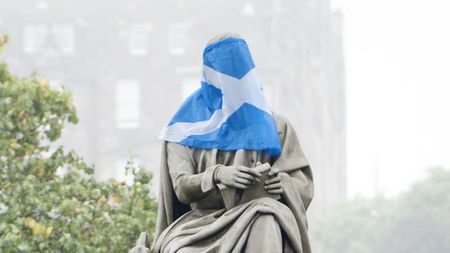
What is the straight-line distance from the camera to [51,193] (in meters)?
17.3

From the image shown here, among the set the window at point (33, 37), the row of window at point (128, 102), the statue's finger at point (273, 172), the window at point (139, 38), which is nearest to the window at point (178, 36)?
the window at point (139, 38)

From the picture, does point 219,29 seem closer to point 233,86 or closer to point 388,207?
point 388,207

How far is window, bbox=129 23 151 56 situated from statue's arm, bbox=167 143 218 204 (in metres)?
93.7

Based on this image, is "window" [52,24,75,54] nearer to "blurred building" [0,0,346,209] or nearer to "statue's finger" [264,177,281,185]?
"blurred building" [0,0,346,209]

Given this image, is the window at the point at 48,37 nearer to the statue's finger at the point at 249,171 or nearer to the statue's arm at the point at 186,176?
the statue's arm at the point at 186,176

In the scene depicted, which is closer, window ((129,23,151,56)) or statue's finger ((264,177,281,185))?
statue's finger ((264,177,281,185))

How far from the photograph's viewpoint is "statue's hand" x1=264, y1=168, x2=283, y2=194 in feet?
29.9

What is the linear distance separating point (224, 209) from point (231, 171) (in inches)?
13.2

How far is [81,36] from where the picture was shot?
345ft

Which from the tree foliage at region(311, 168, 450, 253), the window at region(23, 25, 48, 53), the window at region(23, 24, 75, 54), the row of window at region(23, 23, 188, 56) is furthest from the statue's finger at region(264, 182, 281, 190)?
the window at region(23, 25, 48, 53)

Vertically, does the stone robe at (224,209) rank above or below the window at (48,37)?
above

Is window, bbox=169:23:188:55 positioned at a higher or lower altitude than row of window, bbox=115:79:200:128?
higher

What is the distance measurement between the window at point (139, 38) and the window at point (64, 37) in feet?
13.2

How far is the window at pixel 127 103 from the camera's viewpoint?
105 meters
